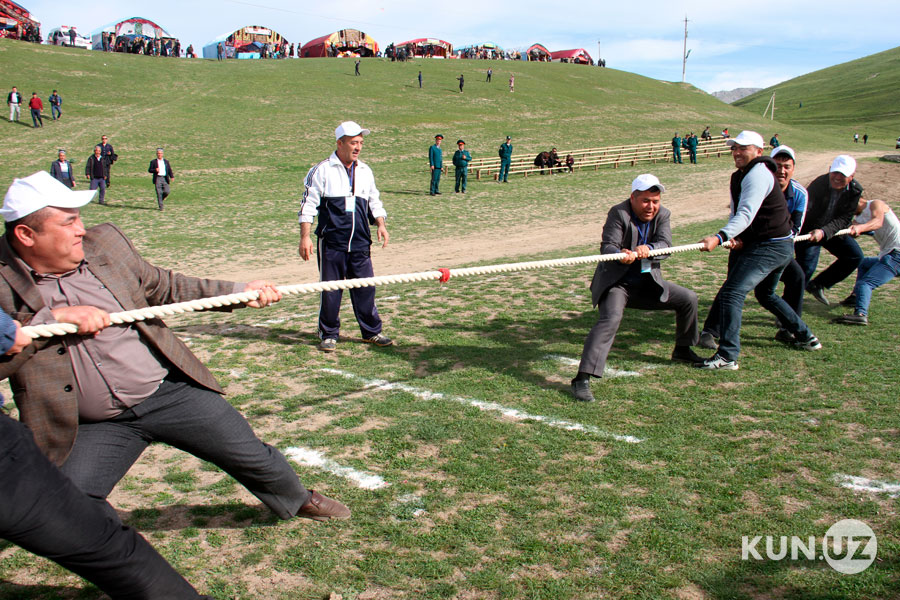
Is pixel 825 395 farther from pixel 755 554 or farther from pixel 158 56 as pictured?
pixel 158 56

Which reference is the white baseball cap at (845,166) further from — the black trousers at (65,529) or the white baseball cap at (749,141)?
the black trousers at (65,529)

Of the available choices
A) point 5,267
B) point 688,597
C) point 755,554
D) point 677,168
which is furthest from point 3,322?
point 677,168

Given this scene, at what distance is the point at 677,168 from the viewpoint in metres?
33.6

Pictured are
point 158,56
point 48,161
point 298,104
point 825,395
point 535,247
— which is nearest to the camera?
point 825,395

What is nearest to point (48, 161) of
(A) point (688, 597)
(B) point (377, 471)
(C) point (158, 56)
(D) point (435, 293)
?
(D) point (435, 293)

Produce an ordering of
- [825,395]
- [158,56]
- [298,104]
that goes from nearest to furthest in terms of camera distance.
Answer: [825,395] < [298,104] < [158,56]

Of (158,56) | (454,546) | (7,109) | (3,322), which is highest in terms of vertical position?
(158,56)

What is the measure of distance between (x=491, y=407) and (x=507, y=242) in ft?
30.9

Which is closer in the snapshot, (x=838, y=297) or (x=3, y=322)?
(x=3, y=322)

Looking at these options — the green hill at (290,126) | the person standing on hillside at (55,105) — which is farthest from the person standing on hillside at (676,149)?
the person standing on hillside at (55,105)

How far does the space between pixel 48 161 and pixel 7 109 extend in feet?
41.9

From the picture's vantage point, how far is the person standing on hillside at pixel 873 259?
7324 millimetres

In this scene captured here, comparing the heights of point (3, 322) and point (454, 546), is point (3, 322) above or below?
above

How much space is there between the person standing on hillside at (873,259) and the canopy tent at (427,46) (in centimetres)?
7769
